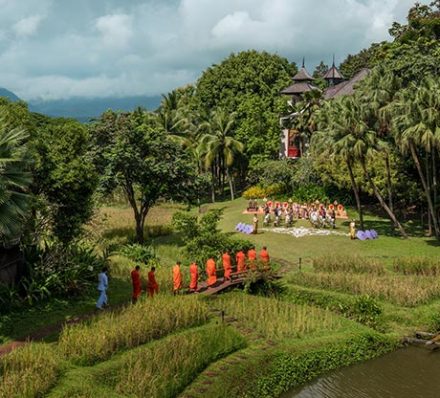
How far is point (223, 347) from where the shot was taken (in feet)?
56.5

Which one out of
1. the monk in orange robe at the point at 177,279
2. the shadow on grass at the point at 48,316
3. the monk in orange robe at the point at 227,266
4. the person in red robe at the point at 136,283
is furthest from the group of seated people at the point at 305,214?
the person in red robe at the point at 136,283

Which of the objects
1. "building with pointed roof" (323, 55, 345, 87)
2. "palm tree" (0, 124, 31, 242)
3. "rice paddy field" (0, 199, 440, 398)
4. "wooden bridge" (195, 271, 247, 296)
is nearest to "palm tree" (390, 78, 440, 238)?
"rice paddy field" (0, 199, 440, 398)

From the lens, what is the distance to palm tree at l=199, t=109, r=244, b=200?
5597 cm

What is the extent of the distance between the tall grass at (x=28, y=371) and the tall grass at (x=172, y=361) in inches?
60.8

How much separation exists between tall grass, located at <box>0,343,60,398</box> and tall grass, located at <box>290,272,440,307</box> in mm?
13157

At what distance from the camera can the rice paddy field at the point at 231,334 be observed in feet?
47.8

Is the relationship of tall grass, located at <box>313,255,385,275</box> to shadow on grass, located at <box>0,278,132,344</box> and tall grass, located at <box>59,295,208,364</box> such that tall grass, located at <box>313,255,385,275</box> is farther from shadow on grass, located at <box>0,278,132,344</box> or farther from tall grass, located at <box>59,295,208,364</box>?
shadow on grass, located at <box>0,278,132,344</box>

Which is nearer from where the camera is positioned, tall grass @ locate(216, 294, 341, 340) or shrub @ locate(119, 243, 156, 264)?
tall grass @ locate(216, 294, 341, 340)

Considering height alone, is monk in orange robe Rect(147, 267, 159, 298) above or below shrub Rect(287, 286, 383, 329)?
above

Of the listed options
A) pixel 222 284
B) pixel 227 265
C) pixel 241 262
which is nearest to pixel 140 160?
pixel 241 262

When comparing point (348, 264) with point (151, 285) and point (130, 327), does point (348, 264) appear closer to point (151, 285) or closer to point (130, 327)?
point (151, 285)

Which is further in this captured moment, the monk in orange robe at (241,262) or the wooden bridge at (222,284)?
the monk in orange robe at (241,262)

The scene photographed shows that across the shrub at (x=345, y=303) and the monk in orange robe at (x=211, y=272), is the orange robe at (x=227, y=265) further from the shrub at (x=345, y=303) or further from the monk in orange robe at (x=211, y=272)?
the shrub at (x=345, y=303)

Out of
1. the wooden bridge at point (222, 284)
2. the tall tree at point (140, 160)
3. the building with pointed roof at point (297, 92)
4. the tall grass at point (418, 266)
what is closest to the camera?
the wooden bridge at point (222, 284)
